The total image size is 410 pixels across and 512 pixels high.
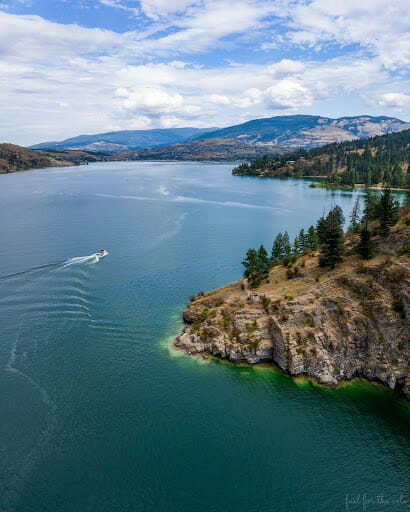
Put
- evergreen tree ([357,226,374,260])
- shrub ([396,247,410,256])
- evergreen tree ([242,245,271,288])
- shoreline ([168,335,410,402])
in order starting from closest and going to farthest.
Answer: shoreline ([168,335,410,402])
shrub ([396,247,410,256])
evergreen tree ([357,226,374,260])
evergreen tree ([242,245,271,288])

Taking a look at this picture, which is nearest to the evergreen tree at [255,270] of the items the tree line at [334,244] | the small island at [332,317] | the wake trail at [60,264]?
the tree line at [334,244]

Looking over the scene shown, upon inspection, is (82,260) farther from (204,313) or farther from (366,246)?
(366,246)

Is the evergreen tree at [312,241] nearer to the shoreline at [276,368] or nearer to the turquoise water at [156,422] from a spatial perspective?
the turquoise water at [156,422]

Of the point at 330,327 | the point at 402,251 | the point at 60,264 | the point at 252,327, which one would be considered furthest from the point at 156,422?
the point at 60,264

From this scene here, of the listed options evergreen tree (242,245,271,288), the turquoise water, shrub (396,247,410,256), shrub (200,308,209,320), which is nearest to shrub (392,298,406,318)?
shrub (396,247,410,256)

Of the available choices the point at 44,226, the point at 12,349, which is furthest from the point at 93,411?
the point at 44,226

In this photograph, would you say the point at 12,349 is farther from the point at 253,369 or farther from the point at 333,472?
the point at 333,472

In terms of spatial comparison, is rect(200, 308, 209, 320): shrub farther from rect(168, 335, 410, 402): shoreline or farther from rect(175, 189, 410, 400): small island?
rect(168, 335, 410, 402): shoreline
